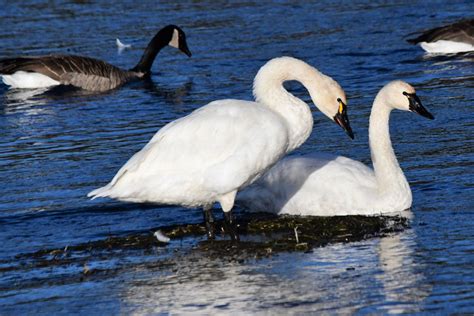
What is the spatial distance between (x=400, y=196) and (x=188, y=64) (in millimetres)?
8951

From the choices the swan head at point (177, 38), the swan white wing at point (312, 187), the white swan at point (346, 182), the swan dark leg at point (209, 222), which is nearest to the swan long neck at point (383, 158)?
the white swan at point (346, 182)

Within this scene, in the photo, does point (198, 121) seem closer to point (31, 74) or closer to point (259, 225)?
point (259, 225)

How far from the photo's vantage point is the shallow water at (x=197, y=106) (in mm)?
6887

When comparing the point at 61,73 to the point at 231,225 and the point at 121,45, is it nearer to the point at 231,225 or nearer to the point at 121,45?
the point at 121,45

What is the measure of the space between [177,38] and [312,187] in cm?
856

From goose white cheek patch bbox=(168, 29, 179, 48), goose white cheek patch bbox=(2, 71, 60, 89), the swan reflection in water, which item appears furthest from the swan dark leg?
goose white cheek patch bbox=(168, 29, 179, 48)

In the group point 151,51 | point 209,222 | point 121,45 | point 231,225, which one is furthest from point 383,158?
point 121,45

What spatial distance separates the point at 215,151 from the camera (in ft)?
27.1

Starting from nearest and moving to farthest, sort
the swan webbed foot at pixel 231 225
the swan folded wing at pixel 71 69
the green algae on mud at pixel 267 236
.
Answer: the green algae on mud at pixel 267 236 < the swan webbed foot at pixel 231 225 < the swan folded wing at pixel 71 69

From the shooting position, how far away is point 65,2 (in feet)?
74.3

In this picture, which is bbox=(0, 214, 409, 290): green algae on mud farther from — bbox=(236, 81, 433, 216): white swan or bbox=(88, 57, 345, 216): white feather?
bbox=(88, 57, 345, 216): white feather

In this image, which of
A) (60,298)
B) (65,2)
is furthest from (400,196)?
(65,2)

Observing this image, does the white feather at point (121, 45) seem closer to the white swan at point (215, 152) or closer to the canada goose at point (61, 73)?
the canada goose at point (61, 73)

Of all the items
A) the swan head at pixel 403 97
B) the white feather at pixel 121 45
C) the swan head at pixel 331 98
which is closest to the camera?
the swan head at pixel 331 98
